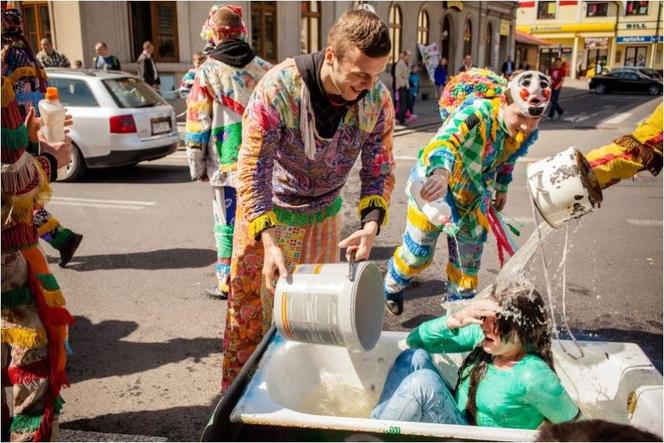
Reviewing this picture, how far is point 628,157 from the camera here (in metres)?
2.71

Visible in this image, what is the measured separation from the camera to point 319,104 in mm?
2438

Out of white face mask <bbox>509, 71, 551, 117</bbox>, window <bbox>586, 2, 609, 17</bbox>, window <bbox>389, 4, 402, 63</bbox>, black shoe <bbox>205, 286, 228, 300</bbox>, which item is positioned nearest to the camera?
white face mask <bbox>509, 71, 551, 117</bbox>

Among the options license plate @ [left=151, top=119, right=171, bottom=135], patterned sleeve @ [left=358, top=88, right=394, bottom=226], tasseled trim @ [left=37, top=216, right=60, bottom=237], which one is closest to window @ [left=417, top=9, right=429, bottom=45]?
license plate @ [left=151, top=119, right=171, bottom=135]

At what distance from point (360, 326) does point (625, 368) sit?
119 centimetres

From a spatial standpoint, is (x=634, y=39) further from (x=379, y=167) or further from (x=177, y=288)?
(x=379, y=167)

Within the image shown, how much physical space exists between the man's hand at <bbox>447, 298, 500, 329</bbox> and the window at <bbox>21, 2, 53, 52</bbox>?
1571cm

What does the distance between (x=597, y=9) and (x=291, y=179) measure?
52835 mm

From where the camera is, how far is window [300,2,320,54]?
65.0 ft

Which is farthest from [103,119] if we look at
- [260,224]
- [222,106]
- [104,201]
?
[260,224]

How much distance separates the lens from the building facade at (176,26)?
1505 cm

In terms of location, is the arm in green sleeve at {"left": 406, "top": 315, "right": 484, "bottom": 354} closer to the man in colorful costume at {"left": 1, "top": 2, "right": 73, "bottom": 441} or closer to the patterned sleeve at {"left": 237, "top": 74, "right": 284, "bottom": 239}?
the patterned sleeve at {"left": 237, "top": 74, "right": 284, "bottom": 239}

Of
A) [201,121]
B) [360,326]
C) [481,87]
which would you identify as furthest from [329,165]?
[201,121]

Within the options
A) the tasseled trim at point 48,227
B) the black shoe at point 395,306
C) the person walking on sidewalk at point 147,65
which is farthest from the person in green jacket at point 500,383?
the person walking on sidewalk at point 147,65

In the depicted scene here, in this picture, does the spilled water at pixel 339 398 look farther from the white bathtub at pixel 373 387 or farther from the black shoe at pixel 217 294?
the black shoe at pixel 217 294
